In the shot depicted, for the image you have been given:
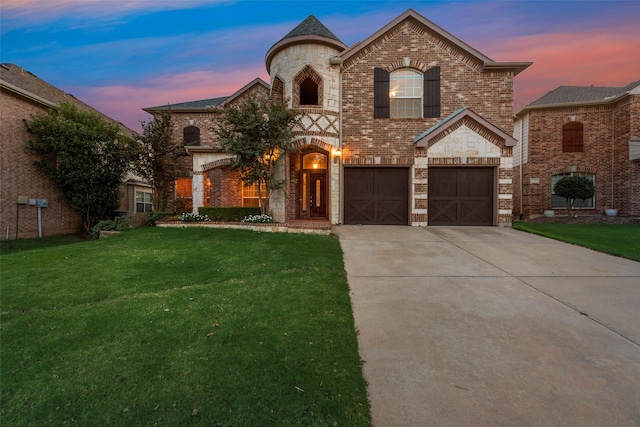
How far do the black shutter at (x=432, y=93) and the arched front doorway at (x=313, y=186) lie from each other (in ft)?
16.3

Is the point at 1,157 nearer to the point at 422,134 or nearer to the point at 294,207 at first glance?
the point at 294,207

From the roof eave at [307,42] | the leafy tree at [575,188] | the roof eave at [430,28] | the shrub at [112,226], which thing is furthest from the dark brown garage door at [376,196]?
the leafy tree at [575,188]

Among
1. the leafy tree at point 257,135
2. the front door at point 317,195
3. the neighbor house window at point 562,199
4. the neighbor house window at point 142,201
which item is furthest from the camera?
the neighbor house window at point 142,201

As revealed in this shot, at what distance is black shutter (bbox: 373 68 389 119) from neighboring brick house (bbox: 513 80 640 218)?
10.7 m

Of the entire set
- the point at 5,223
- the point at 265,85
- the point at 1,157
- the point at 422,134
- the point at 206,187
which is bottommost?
the point at 5,223

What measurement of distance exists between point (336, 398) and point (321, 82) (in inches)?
458

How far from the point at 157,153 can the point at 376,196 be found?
1092cm

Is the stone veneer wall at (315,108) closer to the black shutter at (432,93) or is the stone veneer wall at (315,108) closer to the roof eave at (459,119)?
the roof eave at (459,119)

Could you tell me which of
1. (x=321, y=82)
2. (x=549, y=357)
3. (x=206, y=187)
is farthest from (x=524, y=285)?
(x=206, y=187)

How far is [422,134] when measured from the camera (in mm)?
11281

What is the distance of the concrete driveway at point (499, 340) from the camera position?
2098 mm

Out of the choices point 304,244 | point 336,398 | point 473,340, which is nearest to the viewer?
point 336,398

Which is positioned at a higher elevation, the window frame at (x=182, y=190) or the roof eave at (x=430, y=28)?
the roof eave at (x=430, y=28)

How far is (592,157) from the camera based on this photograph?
15961 mm
